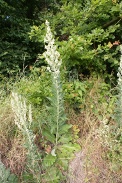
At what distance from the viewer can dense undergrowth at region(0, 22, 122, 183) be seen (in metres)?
2.27

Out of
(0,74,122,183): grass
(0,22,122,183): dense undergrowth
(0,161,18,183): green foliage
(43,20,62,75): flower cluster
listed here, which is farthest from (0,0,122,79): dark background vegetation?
(0,161,18,183): green foliage

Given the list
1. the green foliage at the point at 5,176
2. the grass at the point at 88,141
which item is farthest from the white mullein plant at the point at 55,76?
the green foliage at the point at 5,176

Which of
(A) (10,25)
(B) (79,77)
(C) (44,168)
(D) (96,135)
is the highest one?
(A) (10,25)

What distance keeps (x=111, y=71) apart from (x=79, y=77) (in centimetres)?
55

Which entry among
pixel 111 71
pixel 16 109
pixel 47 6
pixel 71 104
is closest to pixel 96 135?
pixel 71 104

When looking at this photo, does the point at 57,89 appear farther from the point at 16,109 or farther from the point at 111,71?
the point at 111,71

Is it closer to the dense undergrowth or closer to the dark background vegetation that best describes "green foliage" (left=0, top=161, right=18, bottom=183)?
the dense undergrowth

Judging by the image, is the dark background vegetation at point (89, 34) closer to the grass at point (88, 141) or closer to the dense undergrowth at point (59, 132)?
the dense undergrowth at point (59, 132)

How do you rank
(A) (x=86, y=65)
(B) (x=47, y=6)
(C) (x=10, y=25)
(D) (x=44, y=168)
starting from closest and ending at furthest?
(D) (x=44, y=168) < (A) (x=86, y=65) < (C) (x=10, y=25) < (B) (x=47, y=6)

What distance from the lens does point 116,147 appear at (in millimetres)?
2613

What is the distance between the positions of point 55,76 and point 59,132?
62cm

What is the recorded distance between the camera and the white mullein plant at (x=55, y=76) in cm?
221

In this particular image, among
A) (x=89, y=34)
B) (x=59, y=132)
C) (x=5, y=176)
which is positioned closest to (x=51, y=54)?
(x=59, y=132)

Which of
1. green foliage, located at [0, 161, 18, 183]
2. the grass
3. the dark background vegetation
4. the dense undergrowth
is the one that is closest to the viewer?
green foliage, located at [0, 161, 18, 183]
